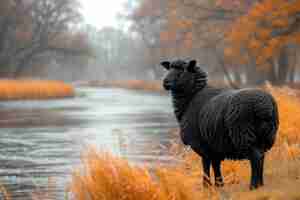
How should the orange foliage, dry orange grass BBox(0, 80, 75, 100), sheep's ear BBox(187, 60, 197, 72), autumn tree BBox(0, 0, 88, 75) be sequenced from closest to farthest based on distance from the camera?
sheep's ear BBox(187, 60, 197, 72) < the orange foliage < dry orange grass BBox(0, 80, 75, 100) < autumn tree BBox(0, 0, 88, 75)

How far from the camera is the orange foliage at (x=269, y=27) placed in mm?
26391

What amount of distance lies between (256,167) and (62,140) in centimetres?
1017

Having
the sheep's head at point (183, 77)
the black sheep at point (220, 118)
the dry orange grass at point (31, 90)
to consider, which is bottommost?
the dry orange grass at point (31, 90)

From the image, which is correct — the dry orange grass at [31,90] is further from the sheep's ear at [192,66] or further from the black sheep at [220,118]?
the sheep's ear at [192,66]

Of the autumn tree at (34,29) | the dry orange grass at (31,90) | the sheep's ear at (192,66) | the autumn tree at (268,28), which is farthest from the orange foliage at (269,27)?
the autumn tree at (34,29)

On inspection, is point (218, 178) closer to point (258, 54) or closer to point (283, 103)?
point (283, 103)

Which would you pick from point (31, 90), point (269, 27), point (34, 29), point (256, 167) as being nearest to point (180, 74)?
point (256, 167)

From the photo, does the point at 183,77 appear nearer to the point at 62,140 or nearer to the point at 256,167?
the point at 256,167

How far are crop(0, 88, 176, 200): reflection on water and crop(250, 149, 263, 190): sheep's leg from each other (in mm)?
1408

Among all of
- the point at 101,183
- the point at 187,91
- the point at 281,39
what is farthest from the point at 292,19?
the point at 101,183

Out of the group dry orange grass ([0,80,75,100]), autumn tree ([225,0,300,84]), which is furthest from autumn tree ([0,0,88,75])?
autumn tree ([225,0,300,84])

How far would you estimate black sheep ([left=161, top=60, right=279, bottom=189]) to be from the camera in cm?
663

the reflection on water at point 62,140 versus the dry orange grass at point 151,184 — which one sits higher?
the dry orange grass at point 151,184

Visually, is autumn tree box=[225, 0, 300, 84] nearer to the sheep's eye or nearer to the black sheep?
the black sheep
